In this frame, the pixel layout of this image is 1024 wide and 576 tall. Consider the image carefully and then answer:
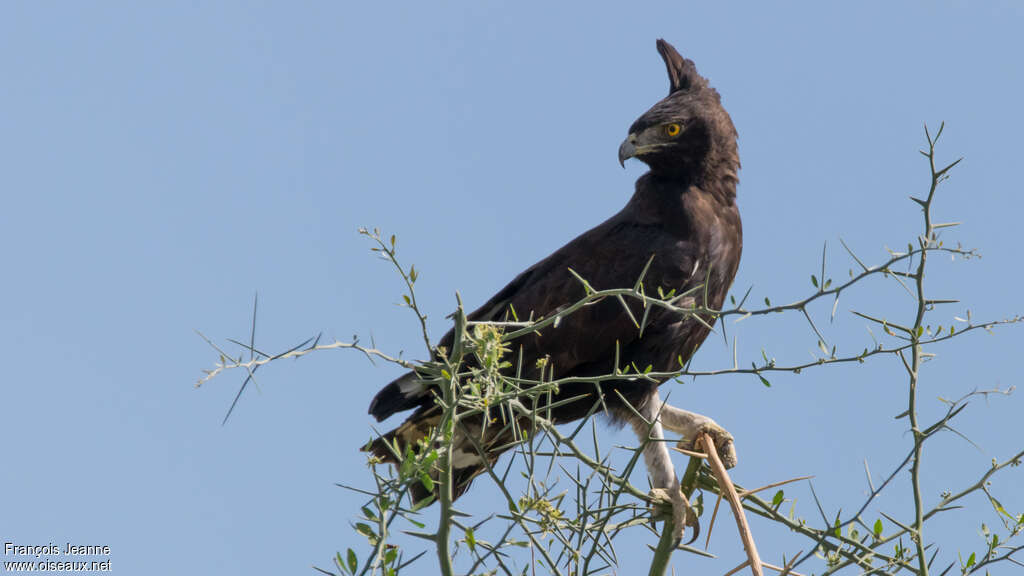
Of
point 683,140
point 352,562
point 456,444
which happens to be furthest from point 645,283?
point 352,562

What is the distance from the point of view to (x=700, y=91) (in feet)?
18.4

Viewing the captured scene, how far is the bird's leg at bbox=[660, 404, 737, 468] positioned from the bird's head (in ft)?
4.10

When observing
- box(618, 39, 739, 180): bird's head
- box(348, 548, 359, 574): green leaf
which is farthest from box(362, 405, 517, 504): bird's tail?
box(348, 548, 359, 574): green leaf

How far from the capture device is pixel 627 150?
534 centimetres

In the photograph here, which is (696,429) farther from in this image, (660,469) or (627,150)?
(627,150)

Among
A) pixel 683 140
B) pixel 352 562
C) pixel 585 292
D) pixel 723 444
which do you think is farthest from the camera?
pixel 683 140

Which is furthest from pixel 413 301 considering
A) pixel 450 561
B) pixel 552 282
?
pixel 552 282

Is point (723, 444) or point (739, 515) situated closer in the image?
point (739, 515)

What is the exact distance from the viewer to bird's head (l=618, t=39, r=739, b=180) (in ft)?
17.5

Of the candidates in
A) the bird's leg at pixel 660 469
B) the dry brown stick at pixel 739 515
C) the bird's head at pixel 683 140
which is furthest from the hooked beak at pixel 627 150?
the dry brown stick at pixel 739 515

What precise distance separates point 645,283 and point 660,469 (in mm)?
852

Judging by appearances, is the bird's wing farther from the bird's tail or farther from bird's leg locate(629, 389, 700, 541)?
bird's leg locate(629, 389, 700, 541)

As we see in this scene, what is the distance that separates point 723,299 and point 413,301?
3.10 m

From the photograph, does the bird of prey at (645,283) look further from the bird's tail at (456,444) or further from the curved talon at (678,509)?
the curved talon at (678,509)
